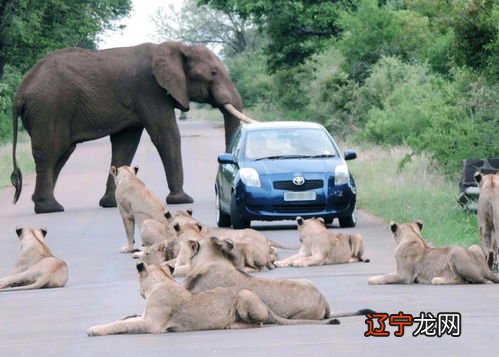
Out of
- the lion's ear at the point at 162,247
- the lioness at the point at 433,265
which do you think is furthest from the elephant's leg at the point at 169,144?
the lioness at the point at 433,265

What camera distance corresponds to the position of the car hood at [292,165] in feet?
76.6

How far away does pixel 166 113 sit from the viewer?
3034 centimetres

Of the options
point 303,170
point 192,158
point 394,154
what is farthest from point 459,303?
point 192,158

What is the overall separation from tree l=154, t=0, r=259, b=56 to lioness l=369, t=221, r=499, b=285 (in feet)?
293

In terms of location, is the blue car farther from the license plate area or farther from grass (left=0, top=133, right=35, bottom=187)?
grass (left=0, top=133, right=35, bottom=187)

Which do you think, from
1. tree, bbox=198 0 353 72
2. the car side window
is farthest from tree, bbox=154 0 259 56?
the car side window

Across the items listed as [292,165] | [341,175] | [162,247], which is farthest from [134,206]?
[341,175]

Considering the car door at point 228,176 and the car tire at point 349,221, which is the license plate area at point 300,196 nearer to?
the car tire at point 349,221

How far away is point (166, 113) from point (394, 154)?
7.09 metres

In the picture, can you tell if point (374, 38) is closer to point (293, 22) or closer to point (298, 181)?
point (293, 22)

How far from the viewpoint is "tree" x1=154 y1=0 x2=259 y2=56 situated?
111625 mm

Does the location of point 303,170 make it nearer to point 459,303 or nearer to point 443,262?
point 443,262

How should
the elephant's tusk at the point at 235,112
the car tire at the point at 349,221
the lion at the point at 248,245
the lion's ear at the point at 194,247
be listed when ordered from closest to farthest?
the lion's ear at the point at 194,247 → the lion at the point at 248,245 → the car tire at the point at 349,221 → the elephant's tusk at the point at 235,112

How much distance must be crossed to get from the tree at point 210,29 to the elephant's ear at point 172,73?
2910 inches
